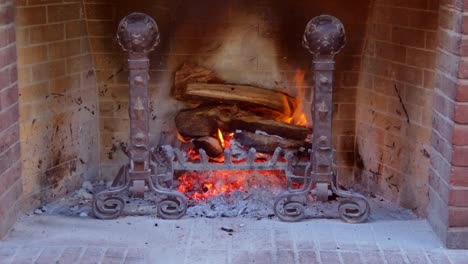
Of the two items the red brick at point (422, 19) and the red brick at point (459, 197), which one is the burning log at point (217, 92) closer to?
the red brick at point (422, 19)

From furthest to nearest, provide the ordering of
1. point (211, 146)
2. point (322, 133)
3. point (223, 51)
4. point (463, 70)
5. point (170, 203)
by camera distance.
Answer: point (223, 51) < point (211, 146) < point (170, 203) < point (322, 133) < point (463, 70)

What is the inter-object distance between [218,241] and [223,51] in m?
1.24

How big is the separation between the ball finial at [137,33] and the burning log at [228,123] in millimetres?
734

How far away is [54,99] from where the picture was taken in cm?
379

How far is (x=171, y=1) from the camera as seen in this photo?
390cm

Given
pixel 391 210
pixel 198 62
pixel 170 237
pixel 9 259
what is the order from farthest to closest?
pixel 198 62 → pixel 391 210 → pixel 170 237 → pixel 9 259

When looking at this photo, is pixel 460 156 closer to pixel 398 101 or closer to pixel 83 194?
pixel 398 101

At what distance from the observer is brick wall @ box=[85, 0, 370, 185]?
3904 millimetres

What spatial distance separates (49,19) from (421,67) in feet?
6.40

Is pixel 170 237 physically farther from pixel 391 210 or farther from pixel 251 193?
pixel 391 210

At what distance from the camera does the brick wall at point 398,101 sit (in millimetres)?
3537

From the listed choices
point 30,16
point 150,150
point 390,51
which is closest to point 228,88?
point 150,150

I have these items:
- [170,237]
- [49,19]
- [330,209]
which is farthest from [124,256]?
[49,19]

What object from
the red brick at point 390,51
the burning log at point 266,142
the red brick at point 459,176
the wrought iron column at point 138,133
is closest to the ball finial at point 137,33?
the wrought iron column at point 138,133
